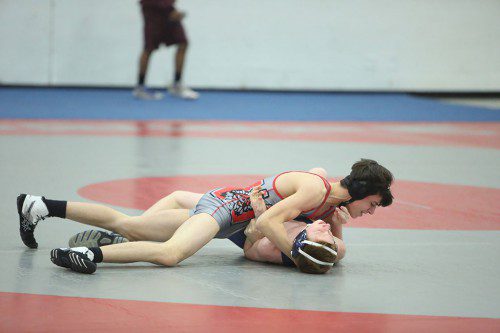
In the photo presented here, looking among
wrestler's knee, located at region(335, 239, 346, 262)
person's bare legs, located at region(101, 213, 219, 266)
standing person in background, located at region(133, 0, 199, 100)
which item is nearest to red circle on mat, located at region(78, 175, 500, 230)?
wrestler's knee, located at region(335, 239, 346, 262)

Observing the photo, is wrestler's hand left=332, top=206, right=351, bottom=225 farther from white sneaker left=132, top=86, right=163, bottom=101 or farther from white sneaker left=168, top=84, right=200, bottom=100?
white sneaker left=168, top=84, right=200, bottom=100

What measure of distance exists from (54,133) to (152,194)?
13.7ft

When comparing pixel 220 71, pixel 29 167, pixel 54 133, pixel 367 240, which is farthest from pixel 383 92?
pixel 367 240

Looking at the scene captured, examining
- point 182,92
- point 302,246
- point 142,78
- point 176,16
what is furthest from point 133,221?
point 182,92

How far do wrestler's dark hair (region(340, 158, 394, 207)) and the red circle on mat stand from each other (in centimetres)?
120

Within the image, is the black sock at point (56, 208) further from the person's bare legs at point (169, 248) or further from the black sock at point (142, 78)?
the black sock at point (142, 78)

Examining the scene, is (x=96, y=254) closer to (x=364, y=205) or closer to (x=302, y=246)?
(x=302, y=246)

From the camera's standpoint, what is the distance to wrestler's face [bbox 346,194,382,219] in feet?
15.4

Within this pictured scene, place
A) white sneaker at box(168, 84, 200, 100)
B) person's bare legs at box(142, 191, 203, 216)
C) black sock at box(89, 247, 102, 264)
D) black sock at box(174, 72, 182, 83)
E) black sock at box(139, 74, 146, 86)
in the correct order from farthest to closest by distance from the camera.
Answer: white sneaker at box(168, 84, 200, 100) < black sock at box(174, 72, 182, 83) < black sock at box(139, 74, 146, 86) < person's bare legs at box(142, 191, 203, 216) < black sock at box(89, 247, 102, 264)

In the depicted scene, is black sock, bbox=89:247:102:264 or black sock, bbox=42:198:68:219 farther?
black sock, bbox=42:198:68:219

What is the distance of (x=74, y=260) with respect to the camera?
4.39 m

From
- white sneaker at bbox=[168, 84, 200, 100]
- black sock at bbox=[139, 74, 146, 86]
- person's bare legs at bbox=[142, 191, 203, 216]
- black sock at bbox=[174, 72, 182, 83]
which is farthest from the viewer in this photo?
white sneaker at bbox=[168, 84, 200, 100]

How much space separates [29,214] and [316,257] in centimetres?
152

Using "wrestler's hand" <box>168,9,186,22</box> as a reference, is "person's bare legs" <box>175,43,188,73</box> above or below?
below
